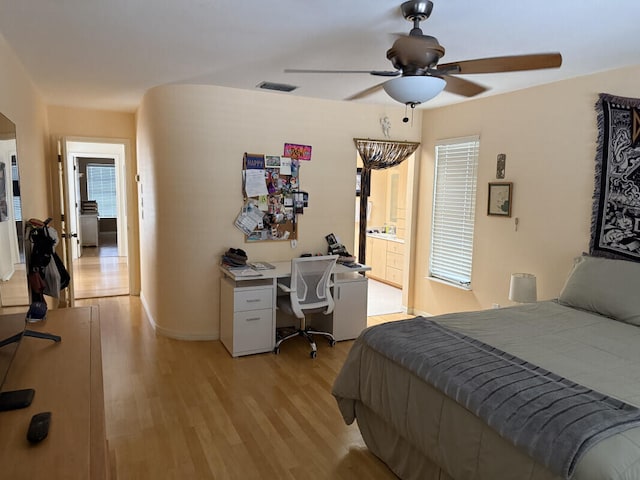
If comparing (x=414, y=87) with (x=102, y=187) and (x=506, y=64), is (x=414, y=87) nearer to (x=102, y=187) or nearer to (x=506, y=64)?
(x=506, y=64)

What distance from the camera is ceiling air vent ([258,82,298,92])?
158 inches

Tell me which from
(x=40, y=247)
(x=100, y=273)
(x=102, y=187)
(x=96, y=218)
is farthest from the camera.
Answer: (x=102, y=187)

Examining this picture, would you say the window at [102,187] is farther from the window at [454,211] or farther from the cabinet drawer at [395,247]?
the window at [454,211]

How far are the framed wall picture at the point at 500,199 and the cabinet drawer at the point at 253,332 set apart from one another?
2366 millimetres

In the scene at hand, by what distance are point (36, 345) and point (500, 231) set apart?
12.6 ft

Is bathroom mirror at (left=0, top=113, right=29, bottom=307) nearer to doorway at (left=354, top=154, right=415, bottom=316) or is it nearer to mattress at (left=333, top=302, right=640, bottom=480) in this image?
mattress at (left=333, top=302, right=640, bottom=480)

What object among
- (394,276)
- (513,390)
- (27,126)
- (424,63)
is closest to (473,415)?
(513,390)

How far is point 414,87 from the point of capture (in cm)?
223

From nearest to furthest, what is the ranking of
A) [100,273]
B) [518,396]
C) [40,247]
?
[518,396]
[40,247]
[100,273]

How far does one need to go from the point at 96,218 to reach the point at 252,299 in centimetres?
795

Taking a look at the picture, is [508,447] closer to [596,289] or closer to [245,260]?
[596,289]

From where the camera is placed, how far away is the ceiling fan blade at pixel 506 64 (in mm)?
2141

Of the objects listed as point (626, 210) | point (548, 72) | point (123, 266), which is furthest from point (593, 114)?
point (123, 266)

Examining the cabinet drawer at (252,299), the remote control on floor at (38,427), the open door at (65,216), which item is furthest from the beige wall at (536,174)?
the open door at (65,216)
